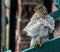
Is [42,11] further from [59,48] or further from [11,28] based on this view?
[11,28]

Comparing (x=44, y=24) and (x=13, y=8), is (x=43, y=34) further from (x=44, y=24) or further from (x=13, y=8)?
(x=13, y=8)

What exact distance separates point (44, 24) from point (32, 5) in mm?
3085

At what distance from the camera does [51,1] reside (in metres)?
4.54

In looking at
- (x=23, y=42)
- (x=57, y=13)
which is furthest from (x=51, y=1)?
(x=57, y=13)

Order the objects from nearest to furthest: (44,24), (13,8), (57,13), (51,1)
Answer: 1. (44,24)
2. (57,13)
3. (51,1)
4. (13,8)

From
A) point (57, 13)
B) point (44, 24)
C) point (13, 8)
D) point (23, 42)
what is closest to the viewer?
point (44, 24)

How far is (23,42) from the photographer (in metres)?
5.24

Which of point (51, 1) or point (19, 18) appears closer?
point (51, 1)

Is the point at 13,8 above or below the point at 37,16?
below

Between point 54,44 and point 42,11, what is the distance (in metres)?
0.19

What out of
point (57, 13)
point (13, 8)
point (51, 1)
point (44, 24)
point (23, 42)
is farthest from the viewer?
point (23, 42)

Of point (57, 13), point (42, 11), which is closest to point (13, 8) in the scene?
point (57, 13)

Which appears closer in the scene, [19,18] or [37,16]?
[37,16]

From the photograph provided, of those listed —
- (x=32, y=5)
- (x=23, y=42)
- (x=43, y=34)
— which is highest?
(x=43, y=34)
